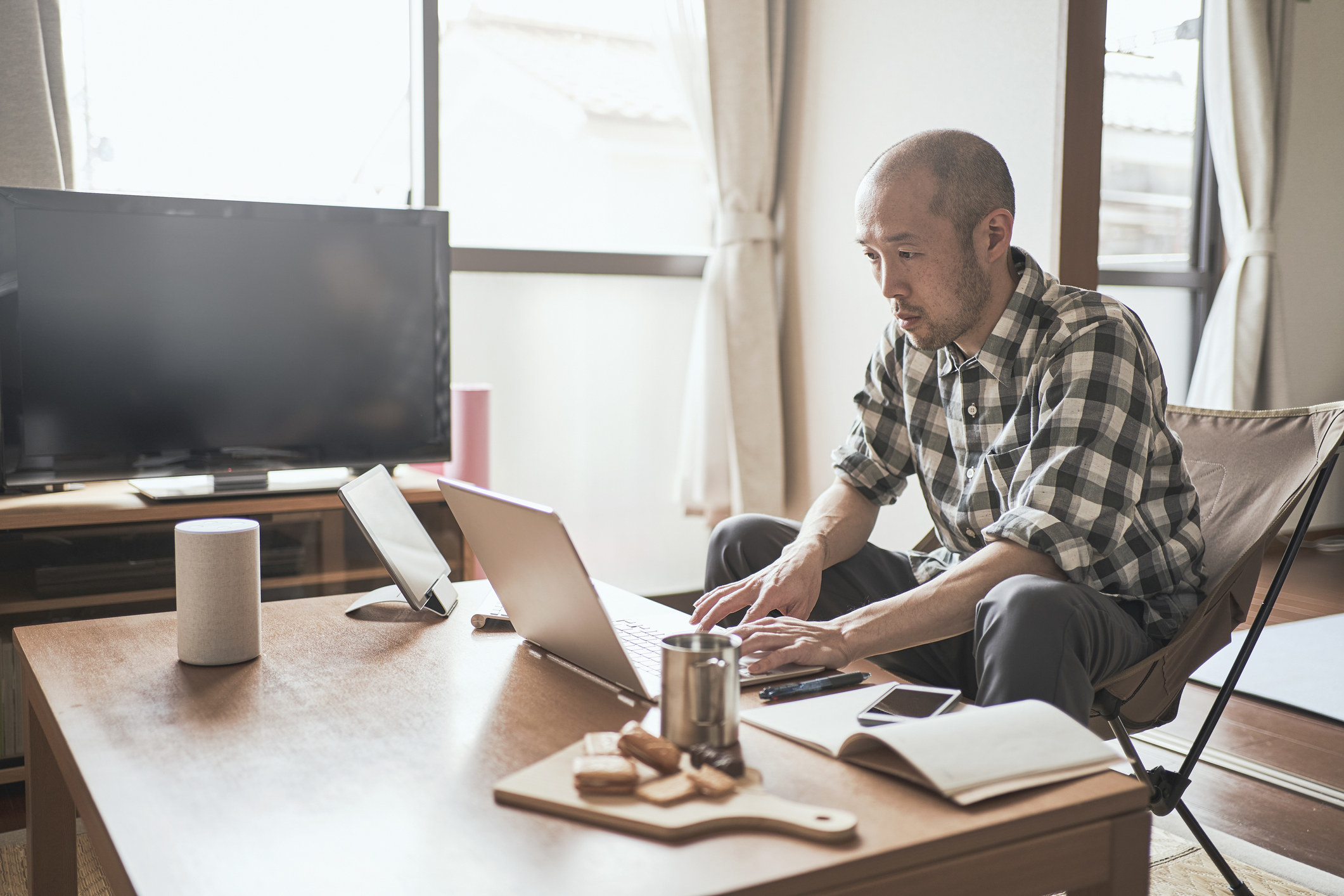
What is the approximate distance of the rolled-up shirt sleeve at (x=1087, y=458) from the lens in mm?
1337

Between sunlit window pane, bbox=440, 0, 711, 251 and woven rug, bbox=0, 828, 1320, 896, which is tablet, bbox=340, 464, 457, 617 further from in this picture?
sunlit window pane, bbox=440, 0, 711, 251

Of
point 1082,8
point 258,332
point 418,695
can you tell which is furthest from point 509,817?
point 1082,8

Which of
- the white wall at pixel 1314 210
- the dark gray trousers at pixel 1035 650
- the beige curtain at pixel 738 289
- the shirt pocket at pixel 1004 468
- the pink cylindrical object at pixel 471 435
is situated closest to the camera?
the dark gray trousers at pixel 1035 650

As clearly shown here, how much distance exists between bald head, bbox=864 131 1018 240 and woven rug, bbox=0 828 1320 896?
3.09ft

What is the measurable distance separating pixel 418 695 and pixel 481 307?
6.67 feet

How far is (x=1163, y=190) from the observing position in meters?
4.11

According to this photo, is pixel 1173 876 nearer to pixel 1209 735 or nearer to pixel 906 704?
pixel 1209 735

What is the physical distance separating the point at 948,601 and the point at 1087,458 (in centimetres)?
25

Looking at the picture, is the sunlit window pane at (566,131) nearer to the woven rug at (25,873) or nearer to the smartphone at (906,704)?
the woven rug at (25,873)

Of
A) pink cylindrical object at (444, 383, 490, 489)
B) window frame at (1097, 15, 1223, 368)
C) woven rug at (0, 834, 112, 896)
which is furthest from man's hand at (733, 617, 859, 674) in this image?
window frame at (1097, 15, 1223, 368)

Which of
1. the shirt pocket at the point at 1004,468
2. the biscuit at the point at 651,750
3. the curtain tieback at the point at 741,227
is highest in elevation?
the curtain tieback at the point at 741,227

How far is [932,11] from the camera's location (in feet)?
8.99

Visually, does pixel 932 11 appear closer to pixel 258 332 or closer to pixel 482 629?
pixel 258 332

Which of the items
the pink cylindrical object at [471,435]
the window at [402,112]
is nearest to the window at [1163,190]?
the window at [402,112]
